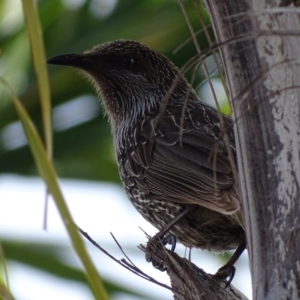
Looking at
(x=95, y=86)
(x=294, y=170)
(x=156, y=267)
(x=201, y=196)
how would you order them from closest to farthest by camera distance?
(x=294, y=170) → (x=156, y=267) → (x=201, y=196) → (x=95, y=86)

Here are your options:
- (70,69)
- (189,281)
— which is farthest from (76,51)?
(189,281)

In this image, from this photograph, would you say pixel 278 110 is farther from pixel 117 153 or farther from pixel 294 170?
pixel 117 153

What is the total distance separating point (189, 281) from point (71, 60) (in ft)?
7.76

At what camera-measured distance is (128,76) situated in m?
5.49

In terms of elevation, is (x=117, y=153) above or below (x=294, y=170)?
above

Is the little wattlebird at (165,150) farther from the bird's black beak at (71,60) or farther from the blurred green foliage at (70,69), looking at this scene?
the blurred green foliage at (70,69)

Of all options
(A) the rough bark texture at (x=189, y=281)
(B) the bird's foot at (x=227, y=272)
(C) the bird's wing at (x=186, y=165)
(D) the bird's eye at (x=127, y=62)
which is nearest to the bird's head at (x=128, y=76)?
(D) the bird's eye at (x=127, y=62)

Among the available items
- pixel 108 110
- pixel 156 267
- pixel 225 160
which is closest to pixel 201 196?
pixel 225 160

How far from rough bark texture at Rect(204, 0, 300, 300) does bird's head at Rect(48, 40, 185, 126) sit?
9.32ft

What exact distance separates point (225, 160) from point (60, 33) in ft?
5.99

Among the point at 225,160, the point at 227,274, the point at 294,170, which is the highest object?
the point at 225,160

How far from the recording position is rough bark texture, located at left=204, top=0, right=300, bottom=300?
2242mm

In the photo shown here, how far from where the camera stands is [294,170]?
2293 millimetres

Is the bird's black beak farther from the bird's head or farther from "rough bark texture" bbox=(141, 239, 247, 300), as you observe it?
"rough bark texture" bbox=(141, 239, 247, 300)
